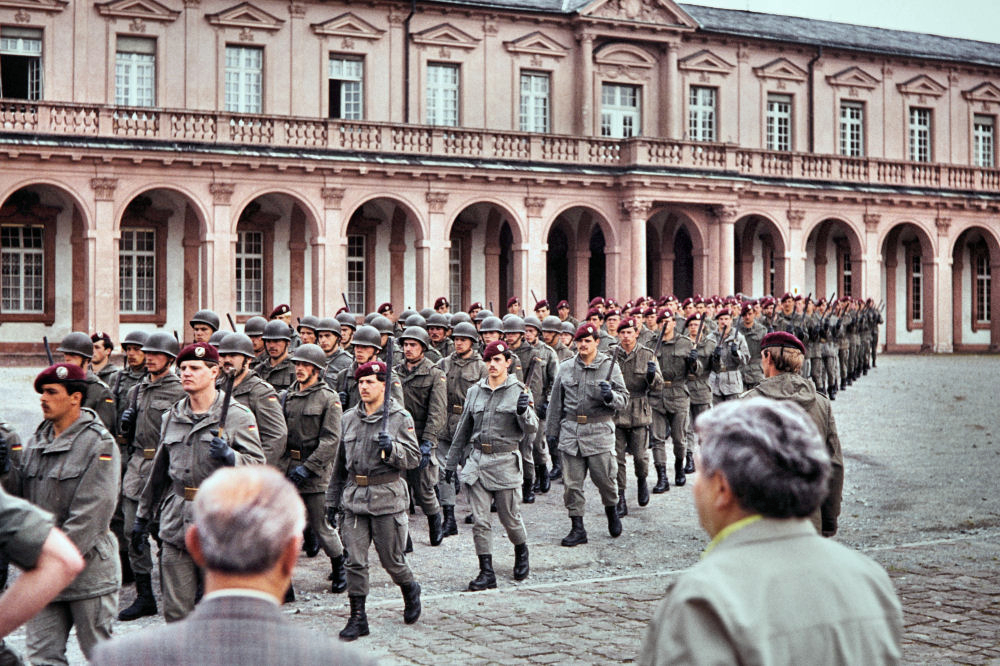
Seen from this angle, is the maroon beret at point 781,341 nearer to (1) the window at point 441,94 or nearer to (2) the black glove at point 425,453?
(2) the black glove at point 425,453

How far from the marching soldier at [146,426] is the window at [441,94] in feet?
81.7

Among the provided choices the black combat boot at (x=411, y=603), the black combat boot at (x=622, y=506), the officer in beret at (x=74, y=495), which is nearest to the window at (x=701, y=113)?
the black combat boot at (x=622, y=506)

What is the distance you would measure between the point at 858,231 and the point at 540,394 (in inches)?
991

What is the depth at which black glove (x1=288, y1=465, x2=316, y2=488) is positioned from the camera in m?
9.74

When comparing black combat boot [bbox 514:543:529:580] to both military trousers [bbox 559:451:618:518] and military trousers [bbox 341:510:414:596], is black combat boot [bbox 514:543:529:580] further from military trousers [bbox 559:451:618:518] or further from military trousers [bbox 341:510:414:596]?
military trousers [bbox 341:510:414:596]

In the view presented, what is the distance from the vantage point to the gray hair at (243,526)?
284cm

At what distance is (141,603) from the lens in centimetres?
919

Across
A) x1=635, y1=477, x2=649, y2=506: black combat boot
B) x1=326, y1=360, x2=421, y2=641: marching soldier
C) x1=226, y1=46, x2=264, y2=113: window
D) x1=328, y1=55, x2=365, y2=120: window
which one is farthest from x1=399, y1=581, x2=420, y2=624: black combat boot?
x1=328, y1=55, x2=365, y2=120: window

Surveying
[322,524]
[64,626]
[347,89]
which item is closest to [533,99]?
[347,89]

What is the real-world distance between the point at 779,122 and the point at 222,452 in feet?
115

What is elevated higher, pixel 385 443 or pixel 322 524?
pixel 385 443

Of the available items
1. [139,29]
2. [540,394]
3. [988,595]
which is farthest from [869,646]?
[139,29]

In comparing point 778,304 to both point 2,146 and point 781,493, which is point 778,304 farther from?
point 781,493

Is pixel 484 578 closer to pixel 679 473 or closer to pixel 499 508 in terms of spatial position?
pixel 499 508
